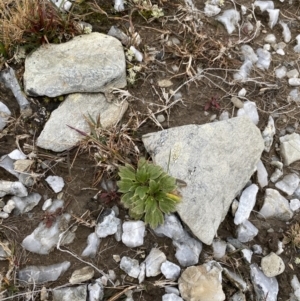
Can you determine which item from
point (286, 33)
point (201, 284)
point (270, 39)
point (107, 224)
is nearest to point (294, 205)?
point (201, 284)

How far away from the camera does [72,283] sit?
3.12 meters

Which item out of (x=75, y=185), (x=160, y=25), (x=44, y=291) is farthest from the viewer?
(x=160, y=25)

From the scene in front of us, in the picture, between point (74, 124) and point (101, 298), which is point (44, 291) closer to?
point (101, 298)

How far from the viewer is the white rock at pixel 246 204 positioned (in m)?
3.50

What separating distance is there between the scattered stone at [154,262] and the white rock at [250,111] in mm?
1444

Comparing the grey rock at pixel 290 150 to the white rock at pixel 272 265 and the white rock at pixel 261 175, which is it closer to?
the white rock at pixel 261 175

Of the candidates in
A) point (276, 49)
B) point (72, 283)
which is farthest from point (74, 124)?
point (276, 49)

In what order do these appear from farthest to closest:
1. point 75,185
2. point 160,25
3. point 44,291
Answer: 1. point 160,25
2. point 75,185
3. point 44,291

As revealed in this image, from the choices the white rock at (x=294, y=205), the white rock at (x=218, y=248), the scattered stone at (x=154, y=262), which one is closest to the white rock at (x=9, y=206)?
the scattered stone at (x=154, y=262)

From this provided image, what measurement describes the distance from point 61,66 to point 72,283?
172 cm

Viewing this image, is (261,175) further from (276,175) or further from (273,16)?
(273,16)

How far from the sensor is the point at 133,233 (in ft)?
10.8

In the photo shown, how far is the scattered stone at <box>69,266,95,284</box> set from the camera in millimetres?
3123

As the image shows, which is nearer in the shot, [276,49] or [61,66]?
[61,66]
